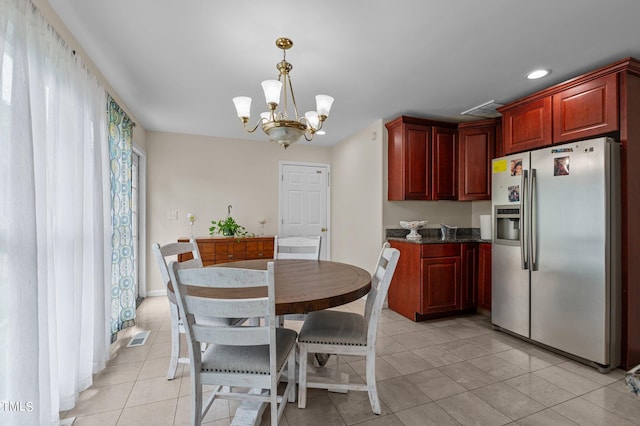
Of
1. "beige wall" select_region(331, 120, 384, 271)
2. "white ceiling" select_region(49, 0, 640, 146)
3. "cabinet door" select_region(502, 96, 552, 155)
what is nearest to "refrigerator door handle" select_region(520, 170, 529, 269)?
"cabinet door" select_region(502, 96, 552, 155)

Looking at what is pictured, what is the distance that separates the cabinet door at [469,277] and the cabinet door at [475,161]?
0.68 meters

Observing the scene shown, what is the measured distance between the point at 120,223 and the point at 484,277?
391 centimetres

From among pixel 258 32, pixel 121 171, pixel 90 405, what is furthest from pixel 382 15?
pixel 90 405

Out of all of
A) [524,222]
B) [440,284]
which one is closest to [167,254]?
[440,284]

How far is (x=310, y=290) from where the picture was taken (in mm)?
1557

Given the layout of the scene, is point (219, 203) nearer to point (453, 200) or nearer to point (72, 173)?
point (72, 173)

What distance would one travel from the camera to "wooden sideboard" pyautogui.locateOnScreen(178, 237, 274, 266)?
3.93m

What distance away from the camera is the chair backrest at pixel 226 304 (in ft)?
3.92

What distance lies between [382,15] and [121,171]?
2.63 metres

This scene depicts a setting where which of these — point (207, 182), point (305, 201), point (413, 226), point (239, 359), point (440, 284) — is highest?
point (207, 182)

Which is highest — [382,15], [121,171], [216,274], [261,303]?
[382,15]

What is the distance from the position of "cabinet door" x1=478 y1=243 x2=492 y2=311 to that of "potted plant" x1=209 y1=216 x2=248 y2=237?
3.23 m

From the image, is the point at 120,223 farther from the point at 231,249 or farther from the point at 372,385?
the point at 372,385

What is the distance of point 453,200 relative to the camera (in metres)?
3.84
